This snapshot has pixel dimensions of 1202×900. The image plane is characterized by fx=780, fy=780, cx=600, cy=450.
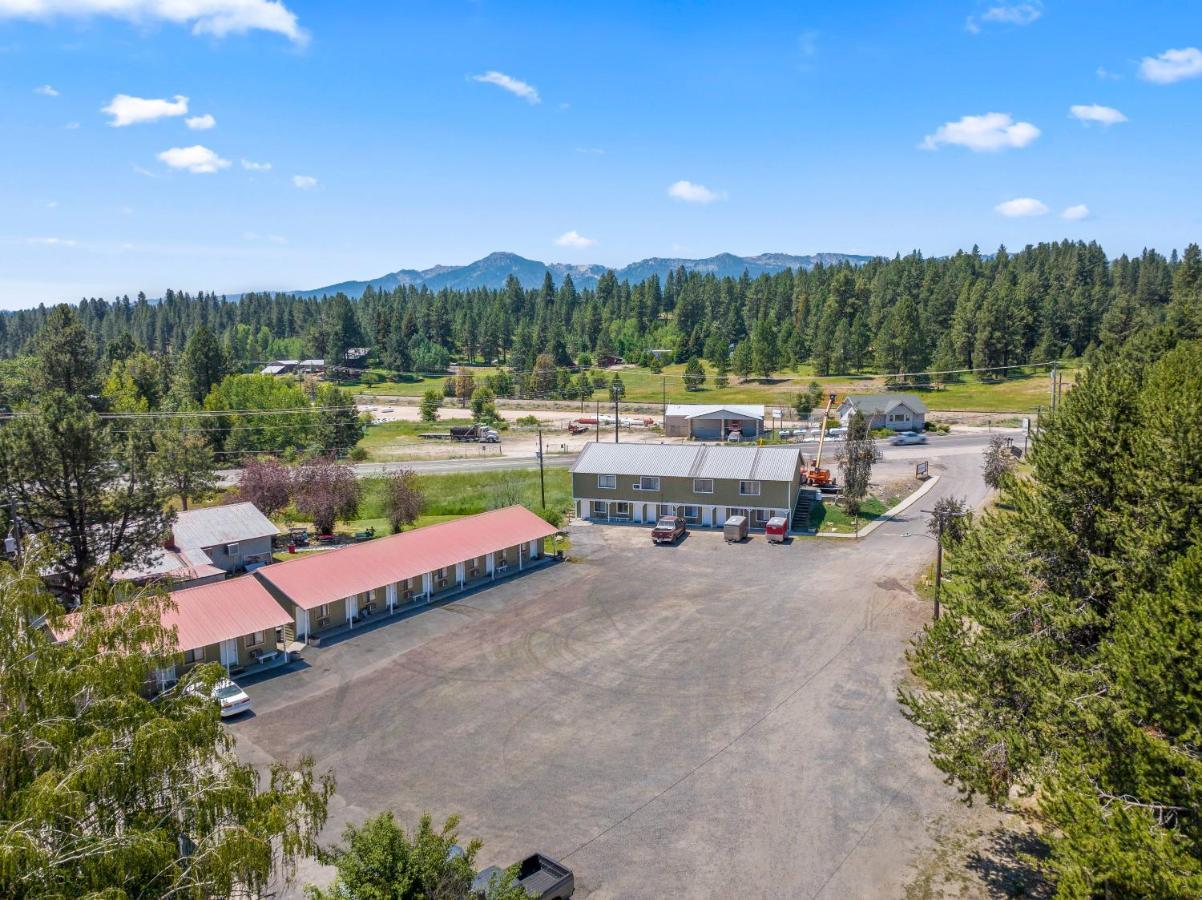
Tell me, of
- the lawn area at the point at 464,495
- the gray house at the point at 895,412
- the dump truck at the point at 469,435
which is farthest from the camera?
A: the dump truck at the point at 469,435

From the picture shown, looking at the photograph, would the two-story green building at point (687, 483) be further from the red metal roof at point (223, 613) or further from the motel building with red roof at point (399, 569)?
the red metal roof at point (223, 613)

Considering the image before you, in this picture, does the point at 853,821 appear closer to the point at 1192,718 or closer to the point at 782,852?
the point at 782,852

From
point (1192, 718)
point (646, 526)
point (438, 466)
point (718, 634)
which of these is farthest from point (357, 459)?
point (1192, 718)

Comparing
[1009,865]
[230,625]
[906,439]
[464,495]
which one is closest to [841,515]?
[464,495]

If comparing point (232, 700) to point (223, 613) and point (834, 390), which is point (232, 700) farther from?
point (834, 390)

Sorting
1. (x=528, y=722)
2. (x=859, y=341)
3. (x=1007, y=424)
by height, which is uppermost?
(x=859, y=341)

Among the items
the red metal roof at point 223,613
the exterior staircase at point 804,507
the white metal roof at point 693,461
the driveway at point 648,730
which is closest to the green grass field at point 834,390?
the exterior staircase at point 804,507
